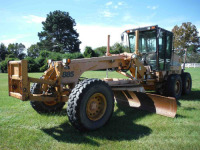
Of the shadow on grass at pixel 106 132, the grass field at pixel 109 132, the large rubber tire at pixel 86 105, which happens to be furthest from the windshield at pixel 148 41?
the large rubber tire at pixel 86 105

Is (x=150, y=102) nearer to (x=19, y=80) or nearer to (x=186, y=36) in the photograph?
(x=19, y=80)

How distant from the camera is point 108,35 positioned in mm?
6406

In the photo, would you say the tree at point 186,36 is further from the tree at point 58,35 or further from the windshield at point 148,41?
the windshield at point 148,41

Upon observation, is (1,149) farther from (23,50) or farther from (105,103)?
(23,50)

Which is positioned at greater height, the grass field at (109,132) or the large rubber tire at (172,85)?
the large rubber tire at (172,85)

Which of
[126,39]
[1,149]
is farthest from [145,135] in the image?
[126,39]

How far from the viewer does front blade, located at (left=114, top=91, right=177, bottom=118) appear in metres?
4.94

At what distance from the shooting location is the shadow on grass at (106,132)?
3695mm

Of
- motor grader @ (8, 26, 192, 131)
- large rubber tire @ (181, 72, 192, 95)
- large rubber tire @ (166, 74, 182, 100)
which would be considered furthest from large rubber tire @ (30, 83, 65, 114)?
large rubber tire @ (181, 72, 192, 95)

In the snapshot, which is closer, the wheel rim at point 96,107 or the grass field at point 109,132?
the grass field at point 109,132

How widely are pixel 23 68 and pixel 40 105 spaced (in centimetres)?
156

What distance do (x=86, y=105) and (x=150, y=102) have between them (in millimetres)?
2380

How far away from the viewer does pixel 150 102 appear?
18.1 ft

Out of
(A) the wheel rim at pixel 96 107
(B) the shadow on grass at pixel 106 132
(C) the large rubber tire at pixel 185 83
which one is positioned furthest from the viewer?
(C) the large rubber tire at pixel 185 83
